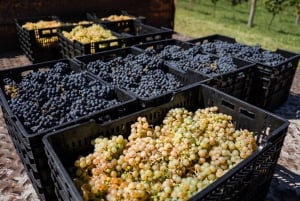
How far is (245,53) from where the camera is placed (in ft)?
14.6

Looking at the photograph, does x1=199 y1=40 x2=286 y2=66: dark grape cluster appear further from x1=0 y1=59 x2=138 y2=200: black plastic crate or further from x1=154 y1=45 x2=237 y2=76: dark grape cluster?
x1=0 y1=59 x2=138 y2=200: black plastic crate

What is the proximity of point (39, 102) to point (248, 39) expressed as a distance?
10.1 m

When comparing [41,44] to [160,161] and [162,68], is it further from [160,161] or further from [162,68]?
[160,161]

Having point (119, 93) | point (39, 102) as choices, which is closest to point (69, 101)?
point (39, 102)

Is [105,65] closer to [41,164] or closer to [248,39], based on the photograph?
[41,164]

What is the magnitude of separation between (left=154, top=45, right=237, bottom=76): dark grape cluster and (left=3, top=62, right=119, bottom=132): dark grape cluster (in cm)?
134

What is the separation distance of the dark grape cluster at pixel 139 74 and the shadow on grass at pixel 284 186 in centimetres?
160

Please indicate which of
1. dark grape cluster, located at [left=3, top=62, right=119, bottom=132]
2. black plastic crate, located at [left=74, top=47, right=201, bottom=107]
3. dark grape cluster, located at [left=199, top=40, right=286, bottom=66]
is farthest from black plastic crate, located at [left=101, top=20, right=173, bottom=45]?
dark grape cluster, located at [left=3, top=62, right=119, bottom=132]

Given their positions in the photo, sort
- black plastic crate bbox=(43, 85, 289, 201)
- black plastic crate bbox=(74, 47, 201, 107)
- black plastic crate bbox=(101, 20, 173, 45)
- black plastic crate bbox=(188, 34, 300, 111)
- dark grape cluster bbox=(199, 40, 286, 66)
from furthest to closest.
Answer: black plastic crate bbox=(101, 20, 173, 45) < dark grape cluster bbox=(199, 40, 286, 66) < black plastic crate bbox=(188, 34, 300, 111) < black plastic crate bbox=(74, 47, 201, 107) < black plastic crate bbox=(43, 85, 289, 201)

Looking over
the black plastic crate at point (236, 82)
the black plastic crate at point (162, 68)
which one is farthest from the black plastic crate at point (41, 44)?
the black plastic crate at point (236, 82)

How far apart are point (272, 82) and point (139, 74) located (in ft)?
7.29

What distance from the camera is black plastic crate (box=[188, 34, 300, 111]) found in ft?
13.1

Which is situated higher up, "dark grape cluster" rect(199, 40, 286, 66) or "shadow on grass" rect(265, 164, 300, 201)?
"dark grape cluster" rect(199, 40, 286, 66)

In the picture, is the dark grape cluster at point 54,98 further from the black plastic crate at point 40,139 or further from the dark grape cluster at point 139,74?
the dark grape cluster at point 139,74
